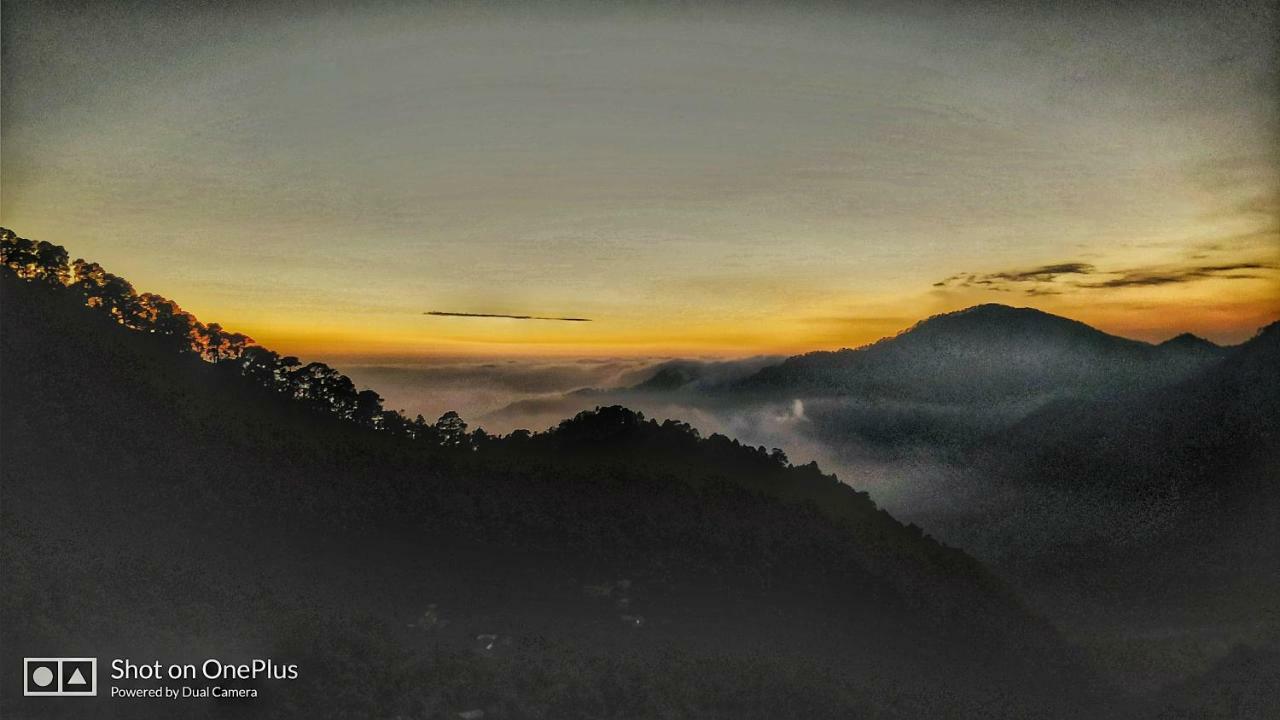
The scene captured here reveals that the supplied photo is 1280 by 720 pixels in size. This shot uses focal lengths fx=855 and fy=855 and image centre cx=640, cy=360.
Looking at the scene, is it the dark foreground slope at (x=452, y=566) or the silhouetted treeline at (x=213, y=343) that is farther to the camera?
the silhouetted treeline at (x=213, y=343)

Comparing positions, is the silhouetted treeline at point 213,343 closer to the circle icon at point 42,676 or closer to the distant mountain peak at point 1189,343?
the circle icon at point 42,676

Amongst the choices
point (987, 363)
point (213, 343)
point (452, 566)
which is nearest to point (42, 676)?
point (213, 343)

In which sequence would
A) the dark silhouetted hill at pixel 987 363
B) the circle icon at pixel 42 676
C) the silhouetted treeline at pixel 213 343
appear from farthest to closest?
1. the dark silhouetted hill at pixel 987 363
2. the silhouetted treeline at pixel 213 343
3. the circle icon at pixel 42 676

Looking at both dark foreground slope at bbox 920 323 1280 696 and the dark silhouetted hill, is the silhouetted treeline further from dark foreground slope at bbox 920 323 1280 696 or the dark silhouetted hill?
dark foreground slope at bbox 920 323 1280 696

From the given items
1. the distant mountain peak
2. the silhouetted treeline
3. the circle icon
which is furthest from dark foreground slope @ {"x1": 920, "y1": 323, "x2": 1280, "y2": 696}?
the circle icon

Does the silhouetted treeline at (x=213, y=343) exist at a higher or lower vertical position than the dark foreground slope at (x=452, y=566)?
higher

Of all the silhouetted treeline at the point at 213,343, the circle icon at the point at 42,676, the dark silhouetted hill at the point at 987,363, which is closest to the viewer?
the circle icon at the point at 42,676

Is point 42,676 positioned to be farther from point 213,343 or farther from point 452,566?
point 452,566

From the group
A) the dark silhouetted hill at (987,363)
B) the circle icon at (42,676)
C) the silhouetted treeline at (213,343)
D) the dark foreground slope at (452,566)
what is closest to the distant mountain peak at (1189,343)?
the dark silhouetted hill at (987,363)

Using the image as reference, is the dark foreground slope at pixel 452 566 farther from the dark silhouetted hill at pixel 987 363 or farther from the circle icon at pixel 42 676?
the dark silhouetted hill at pixel 987 363
